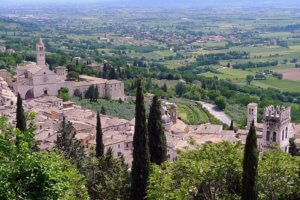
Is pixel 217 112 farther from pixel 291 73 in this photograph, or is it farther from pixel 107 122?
pixel 291 73

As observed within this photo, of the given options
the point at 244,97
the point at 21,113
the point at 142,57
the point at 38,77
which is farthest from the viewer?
the point at 142,57

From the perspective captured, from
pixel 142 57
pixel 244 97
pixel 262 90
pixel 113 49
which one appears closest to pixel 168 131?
pixel 244 97

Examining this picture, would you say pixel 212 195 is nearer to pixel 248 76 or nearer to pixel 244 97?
pixel 244 97

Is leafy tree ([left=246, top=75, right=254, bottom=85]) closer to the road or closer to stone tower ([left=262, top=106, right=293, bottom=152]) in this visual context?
the road

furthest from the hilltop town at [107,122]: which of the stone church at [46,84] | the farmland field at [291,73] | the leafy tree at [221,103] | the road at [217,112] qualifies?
the farmland field at [291,73]

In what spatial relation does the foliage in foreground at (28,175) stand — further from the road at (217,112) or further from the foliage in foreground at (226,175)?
the road at (217,112)

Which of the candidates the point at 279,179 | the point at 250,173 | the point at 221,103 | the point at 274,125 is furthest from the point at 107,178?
the point at 221,103
